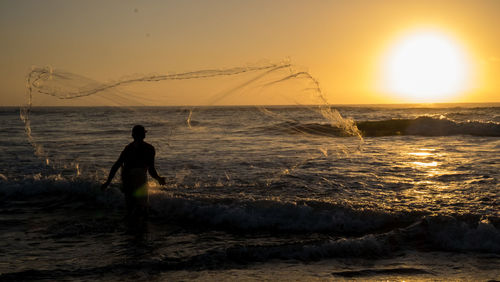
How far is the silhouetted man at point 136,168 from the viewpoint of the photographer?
6.96 meters

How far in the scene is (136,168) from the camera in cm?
707

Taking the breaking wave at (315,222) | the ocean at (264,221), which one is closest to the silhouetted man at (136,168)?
the ocean at (264,221)

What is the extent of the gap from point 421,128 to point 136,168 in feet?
89.2

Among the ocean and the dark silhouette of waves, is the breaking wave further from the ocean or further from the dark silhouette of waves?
the dark silhouette of waves

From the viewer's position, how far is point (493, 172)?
460 inches

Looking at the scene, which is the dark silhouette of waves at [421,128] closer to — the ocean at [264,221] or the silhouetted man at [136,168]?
the ocean at [264,221]

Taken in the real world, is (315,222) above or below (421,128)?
below

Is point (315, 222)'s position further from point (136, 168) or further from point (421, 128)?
point (421, 128)

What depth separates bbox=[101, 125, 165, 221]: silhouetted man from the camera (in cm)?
696

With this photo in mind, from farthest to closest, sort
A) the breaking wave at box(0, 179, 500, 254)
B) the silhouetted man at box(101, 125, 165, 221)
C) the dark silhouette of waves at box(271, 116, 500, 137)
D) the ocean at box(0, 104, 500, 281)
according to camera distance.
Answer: the dark silhouette of waves at box(271, 116, 500, 137), the silhouetted man at box(101, 125, 165, 221), the breaking wave at box(0, 179, 500, 254), the ocean at box(0, 104, 500, 281)

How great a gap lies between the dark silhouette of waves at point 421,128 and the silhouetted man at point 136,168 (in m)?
17.5

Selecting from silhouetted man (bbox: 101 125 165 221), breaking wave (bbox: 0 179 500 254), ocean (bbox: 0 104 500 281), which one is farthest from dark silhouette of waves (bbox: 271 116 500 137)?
silhouetted man (bbox: 101 125 165 221)

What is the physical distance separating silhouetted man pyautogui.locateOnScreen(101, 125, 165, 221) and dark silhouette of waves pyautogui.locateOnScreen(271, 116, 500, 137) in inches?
690

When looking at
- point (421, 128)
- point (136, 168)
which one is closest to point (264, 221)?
point (136, 168)
